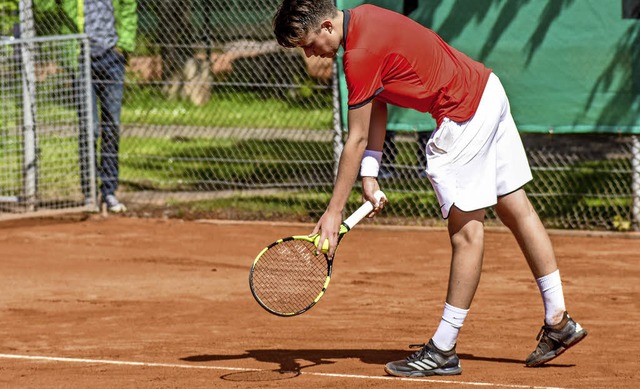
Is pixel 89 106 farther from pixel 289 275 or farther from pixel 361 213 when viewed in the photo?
pixel 361 213

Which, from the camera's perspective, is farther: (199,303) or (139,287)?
(139,287)

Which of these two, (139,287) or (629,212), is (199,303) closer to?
(139,287)

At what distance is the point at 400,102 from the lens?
5484 mm

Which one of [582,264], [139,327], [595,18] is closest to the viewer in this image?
[139,327]

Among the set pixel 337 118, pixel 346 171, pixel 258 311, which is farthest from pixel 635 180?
pixel 346 171

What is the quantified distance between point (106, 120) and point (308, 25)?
248 inches

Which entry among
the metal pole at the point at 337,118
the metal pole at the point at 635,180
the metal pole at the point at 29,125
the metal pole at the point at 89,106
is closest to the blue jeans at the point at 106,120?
the metal pole at the point at 89,106

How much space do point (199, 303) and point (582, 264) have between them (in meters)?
2.94

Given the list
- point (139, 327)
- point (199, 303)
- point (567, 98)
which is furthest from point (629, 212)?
point (139, 327)

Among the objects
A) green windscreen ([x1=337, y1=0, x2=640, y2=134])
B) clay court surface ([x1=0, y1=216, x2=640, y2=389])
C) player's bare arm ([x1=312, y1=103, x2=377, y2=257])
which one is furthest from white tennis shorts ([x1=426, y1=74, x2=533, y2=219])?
green windscreen ([x1=337, y1=0, x2=640, y2=134])

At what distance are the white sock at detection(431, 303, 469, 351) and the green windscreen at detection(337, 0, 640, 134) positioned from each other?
→ 14.7 feet

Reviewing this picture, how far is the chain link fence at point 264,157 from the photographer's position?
34.3 ft

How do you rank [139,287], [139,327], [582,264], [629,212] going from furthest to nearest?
[629,212] < [582,264] < [139,287] < [139,327]

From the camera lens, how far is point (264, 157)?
1291cm
